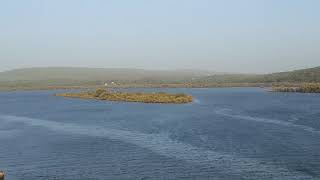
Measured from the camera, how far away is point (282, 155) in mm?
26812

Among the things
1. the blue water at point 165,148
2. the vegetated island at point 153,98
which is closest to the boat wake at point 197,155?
the blue water at point 165,148

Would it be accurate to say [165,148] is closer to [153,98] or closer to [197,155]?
[197,155]

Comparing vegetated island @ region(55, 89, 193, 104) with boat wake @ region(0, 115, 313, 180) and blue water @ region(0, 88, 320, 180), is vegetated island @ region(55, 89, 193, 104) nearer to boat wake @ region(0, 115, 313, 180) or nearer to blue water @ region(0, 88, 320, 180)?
blue water @ region(0, 88, 320, 180)

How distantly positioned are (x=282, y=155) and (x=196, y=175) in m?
6.46

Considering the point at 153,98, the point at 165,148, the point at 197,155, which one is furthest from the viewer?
the point at 153,98

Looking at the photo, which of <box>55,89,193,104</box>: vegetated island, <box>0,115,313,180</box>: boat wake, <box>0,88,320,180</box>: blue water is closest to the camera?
<box>0,115,313,180</box>: boat wake

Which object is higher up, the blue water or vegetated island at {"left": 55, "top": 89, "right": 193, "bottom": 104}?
vegetated island at {"left": 55, "top": 89, "right": 193, "bottom": 104}

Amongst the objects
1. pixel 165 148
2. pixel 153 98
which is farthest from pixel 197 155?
pixel 153 98

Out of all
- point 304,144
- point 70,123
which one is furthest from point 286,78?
point 304,144

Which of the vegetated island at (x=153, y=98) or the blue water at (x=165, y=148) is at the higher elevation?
the vegetated island at (x=153, y=98)

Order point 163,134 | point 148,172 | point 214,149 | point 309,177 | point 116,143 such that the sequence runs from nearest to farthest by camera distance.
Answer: point 309,177 < point 148,172 < point 214,149 < point 116,143 < point 163,134

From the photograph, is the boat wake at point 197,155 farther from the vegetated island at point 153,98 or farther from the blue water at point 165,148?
the vegetated island at point 153,98

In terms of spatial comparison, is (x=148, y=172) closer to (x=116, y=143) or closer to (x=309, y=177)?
(x=309, y=177)

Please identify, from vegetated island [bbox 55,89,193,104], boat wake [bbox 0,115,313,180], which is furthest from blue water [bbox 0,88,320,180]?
vegetated island [bbox 55,89,193,104]
